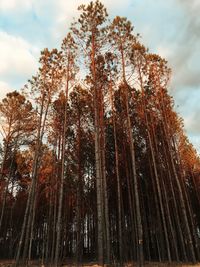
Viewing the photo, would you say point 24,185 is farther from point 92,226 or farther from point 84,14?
point 84,14

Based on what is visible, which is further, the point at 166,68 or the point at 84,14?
the point at 166,68

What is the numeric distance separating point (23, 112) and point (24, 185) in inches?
275

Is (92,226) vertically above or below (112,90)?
below

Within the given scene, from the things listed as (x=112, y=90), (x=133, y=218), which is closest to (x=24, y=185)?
(x=133, y=218)

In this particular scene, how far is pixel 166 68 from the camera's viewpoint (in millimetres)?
12500

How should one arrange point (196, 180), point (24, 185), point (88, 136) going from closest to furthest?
1. point (88, 136)
2. point (196, 180)
3. point (24, 185)

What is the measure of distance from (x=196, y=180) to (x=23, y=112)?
37.4ft

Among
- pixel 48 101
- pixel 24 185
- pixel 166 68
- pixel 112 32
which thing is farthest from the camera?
pixel 24 185

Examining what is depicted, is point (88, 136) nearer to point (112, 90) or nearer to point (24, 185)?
point (112, 90)

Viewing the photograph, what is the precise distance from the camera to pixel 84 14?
36.3ft

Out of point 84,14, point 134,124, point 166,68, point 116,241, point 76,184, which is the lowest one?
point 116,241

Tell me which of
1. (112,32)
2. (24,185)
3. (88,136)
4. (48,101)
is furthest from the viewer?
(24,185)

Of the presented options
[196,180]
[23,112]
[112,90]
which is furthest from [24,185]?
[196,180]

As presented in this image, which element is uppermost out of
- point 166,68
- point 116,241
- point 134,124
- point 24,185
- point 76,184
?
point 166,68
